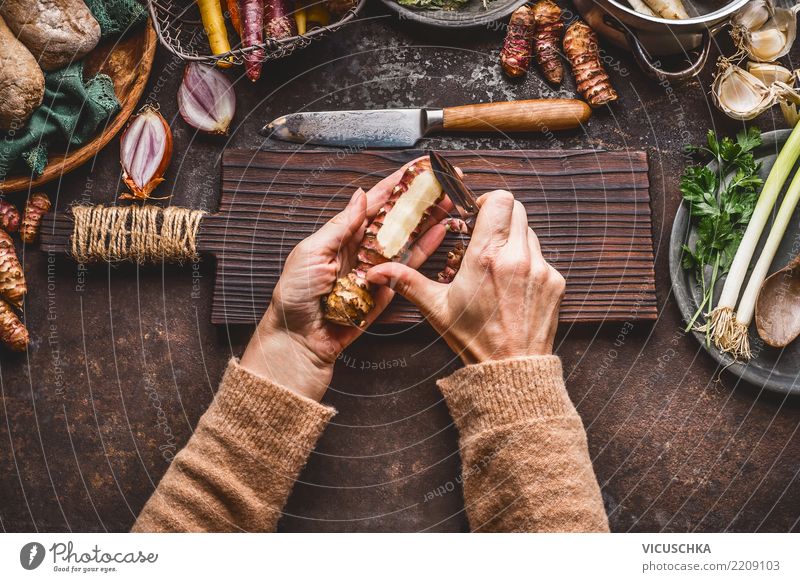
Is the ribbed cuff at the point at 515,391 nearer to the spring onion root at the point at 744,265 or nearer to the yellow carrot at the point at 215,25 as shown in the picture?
the spring onion root at the point at 744,265

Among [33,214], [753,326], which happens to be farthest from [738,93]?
[33,214]

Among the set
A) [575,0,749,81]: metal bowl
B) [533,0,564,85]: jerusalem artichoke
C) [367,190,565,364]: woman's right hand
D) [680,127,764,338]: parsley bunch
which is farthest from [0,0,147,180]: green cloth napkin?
[680,127,764,338]: parsley bunch

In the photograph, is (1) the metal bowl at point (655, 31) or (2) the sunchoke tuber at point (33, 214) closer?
(1) the metal bowl at point (655, 31)

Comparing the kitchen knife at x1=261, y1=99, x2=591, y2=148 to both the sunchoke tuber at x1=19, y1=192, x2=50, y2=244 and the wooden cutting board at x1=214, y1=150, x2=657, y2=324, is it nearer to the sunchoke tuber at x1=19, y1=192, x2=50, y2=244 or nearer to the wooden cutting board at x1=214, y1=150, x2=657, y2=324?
the wooden cutting board at x1=214, y1=150, x2=657, y2=324

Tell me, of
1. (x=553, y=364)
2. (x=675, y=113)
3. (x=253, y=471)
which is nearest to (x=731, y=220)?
(x=675, y=113)

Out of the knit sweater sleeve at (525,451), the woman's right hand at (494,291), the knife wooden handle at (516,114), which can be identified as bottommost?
the knit sweater sleeve at (525,451)

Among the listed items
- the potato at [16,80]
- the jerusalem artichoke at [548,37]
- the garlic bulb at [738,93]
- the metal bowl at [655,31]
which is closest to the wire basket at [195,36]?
the potato at [16,80]
